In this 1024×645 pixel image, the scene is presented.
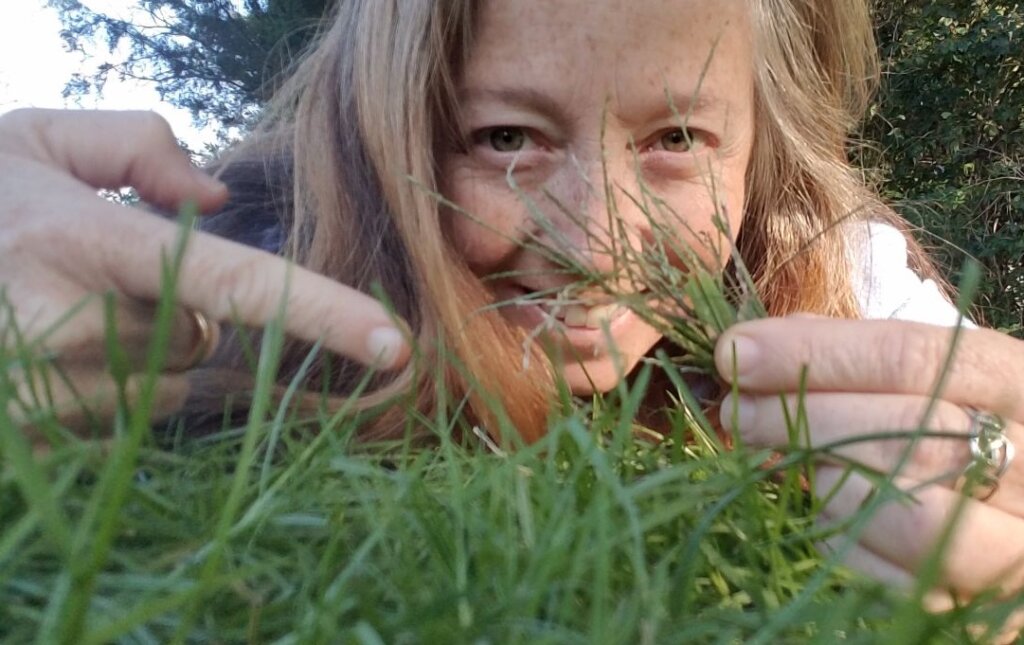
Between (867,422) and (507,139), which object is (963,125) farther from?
(867,422)

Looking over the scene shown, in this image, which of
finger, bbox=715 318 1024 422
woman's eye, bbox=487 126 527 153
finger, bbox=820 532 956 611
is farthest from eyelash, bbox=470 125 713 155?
finger, bbox=820 532 956 611

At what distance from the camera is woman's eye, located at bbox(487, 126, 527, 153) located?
1.19 metres

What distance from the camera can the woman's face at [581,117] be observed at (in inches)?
43.1

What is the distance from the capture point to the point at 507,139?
1.20 meters

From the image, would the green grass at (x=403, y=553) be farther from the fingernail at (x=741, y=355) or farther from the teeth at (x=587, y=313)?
the teeth at (x=587, y=313)

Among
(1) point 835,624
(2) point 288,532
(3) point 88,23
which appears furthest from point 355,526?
(3) point 88,23

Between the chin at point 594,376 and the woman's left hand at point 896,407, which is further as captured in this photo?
the chin at point 594,376

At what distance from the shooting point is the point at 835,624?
0.26 meters

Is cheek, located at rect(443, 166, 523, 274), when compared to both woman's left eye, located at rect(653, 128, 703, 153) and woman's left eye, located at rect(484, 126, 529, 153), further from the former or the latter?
woman's left eye, located at rect(653, 128, 703, 153)

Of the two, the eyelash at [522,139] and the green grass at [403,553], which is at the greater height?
the eyelash at [522,139]

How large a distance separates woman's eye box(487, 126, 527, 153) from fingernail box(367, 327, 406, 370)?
72 cm

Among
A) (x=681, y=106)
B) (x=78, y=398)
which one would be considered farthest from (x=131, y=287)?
(x=681, y=106)

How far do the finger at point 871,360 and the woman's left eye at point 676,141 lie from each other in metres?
0.66

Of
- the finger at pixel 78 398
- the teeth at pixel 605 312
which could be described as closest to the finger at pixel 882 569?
the teeth at pixel 605 312
